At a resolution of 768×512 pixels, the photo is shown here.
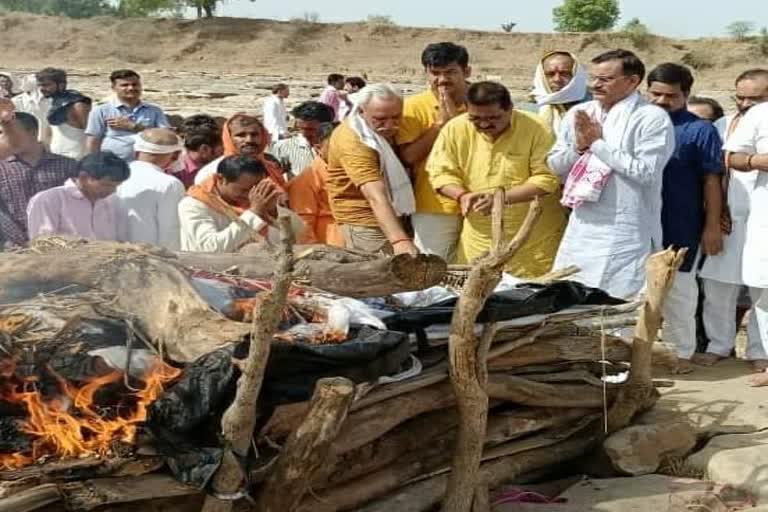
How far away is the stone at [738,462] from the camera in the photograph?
5.11 meters

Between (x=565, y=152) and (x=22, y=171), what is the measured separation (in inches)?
128

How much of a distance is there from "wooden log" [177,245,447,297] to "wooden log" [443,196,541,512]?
0.60ft

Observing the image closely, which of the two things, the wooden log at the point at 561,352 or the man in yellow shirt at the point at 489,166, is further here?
the man in yellow shirt at the point at 489,166

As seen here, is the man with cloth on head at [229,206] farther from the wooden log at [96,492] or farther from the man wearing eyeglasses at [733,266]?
the man wearing eyeglasses at [733,266]

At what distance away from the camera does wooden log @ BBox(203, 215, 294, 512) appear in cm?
342

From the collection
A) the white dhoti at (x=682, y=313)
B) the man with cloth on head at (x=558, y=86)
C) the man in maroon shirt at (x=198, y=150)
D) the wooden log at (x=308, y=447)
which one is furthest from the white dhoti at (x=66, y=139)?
the wooden log at (x=308, y=447)

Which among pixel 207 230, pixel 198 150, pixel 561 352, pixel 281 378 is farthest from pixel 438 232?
pixel 281 378

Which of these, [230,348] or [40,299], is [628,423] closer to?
[230,348]

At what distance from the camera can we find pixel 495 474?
498 centimetres

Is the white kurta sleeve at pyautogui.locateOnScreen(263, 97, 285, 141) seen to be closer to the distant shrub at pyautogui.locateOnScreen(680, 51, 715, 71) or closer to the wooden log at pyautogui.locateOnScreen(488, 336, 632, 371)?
the wooden log at pyautogui.locateOnScreen(488, 336, 632, 371)

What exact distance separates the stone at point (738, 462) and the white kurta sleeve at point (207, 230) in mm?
2586

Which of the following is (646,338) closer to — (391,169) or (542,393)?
(542,393)

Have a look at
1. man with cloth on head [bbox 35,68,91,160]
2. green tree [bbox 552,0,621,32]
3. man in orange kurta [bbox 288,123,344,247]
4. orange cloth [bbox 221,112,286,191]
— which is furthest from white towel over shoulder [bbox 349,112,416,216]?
green tree [bbox 552,0,621,32]

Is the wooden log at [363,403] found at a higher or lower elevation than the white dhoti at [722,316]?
higher
